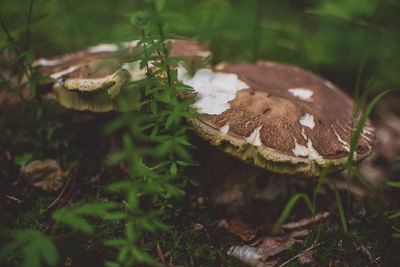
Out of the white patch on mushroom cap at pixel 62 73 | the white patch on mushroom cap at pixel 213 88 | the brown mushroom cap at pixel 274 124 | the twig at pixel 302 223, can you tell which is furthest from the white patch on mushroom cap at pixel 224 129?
the white patch on mushroom cap at pixel 62 73

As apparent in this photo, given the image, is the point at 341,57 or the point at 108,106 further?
the point at 341,57

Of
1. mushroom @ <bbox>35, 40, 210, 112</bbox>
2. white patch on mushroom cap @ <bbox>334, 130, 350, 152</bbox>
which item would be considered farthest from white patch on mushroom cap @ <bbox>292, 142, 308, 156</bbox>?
mushroom @ <bbox>35, 40, 210, 112</bbox>

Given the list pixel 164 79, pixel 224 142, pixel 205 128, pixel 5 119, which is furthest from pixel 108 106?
pixel 5 119

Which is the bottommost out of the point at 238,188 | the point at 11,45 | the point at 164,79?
the point at 238,188

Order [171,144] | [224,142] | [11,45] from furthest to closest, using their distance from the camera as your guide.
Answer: [11,45] < [224,142] < [171,144]

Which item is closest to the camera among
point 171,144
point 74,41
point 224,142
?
point 171,144

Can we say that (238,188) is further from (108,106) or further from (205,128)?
(108,106)

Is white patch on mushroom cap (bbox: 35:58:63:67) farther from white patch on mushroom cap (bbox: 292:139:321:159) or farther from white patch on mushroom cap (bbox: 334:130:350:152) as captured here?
white patch on mushroom cap (bbox: 334:130:350:152)

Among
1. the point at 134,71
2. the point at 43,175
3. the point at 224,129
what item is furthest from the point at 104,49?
the point at 224,129
